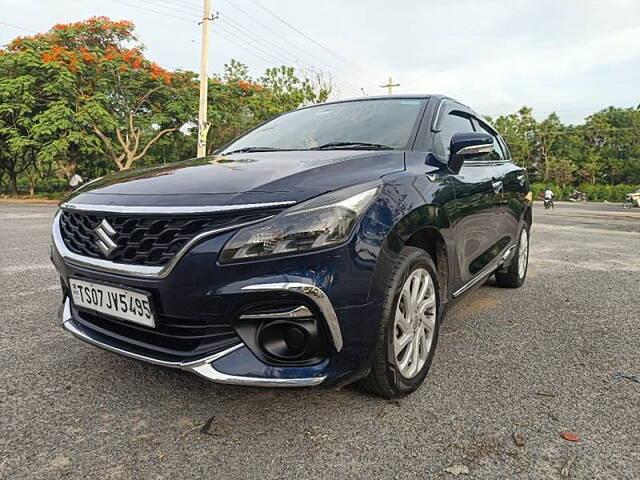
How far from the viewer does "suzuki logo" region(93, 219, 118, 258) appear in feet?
6.21

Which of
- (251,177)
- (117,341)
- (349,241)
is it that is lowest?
(117,341)

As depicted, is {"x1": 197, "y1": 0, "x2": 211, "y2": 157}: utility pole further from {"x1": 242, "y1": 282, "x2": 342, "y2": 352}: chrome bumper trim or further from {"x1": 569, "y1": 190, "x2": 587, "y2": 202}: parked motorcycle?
{"x1": 569, "y1": 190, "x2": 587, "y2": 202}: parked motorcycle

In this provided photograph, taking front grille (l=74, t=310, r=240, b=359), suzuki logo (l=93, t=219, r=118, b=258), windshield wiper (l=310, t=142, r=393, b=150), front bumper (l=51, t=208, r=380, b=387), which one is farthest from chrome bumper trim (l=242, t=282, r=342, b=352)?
windshield wiper (l=310, t=142, r=393, b=150)

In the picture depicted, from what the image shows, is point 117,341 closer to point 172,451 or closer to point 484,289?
point 172,451

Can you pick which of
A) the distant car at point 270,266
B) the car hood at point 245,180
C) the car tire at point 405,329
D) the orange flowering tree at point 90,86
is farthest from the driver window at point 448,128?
the orange flowering tree at point 90,86

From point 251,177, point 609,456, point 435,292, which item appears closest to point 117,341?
point 251,177

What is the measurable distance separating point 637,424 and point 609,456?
335mm

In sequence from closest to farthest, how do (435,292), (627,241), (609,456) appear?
1. (609,456)
2. (435,292)
3. (627,241)

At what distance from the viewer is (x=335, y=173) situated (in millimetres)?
1987

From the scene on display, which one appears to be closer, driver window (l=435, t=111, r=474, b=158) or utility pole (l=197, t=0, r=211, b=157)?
driver window (l=435, t=111, r=474, b=158)

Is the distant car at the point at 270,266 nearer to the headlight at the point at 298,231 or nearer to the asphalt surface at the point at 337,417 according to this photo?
the headlight at the point at 298,231

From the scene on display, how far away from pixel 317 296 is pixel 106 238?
0.90 metres

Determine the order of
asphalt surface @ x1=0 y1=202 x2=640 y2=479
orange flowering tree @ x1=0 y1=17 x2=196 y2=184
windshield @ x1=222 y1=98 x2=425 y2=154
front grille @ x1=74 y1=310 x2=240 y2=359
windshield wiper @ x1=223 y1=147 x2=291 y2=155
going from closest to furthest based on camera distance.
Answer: asphalt surface @ x1=0 y1=202 x2=640 y2=479 < front grille @ x1=74 y1=310 x2=240 y2=359 < windshield @ x1=222 y1=98 x2=425 y2=154 < windshield wiper @ x1=223 y1=147 x2=291 y2=155 < orange flowering tree @ x1=0 y1=17 x2=196 y2=184

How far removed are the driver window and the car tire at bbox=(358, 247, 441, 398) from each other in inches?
29.4
